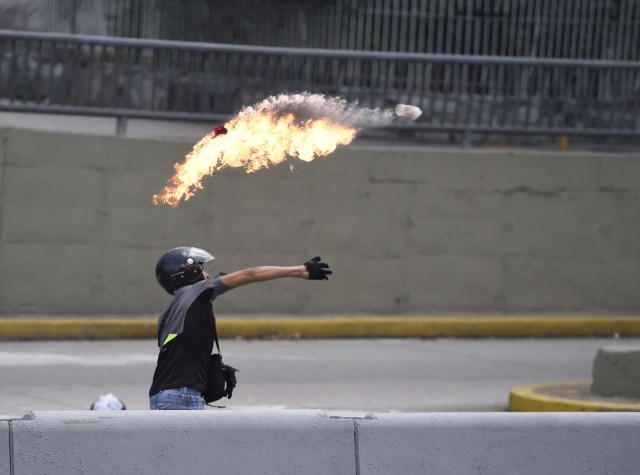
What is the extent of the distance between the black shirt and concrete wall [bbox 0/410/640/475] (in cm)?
87

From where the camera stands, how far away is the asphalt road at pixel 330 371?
11305 mm

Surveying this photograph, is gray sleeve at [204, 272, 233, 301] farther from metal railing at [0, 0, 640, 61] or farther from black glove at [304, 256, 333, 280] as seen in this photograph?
metal railing at [0, 0, 640, 61]

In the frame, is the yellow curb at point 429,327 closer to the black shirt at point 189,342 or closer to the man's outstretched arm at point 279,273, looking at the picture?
the black shirt at point 189,342

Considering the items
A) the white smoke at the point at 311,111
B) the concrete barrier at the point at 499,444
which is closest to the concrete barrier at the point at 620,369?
the white smoke at the point at 311,111

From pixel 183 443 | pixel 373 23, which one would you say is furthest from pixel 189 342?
pixel 373 23

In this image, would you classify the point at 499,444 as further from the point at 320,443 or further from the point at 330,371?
the point at 330,371

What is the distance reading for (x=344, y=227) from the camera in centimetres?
1477

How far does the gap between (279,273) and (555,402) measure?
14.2ft

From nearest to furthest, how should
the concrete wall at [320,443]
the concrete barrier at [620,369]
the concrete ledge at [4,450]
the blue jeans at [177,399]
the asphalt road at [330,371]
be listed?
the concrete ledge at [4,450] → the concrete wall at [320,443] → the blue jeans at [177,399] → the concrete barrier at [620,369] → the asphalt road at [330,371]

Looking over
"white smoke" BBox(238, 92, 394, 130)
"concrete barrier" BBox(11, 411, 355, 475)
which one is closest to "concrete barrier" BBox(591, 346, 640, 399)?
"white smoke" BBox(238, 92, 394, 130)

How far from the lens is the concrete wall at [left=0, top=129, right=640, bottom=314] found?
13922 millimetres

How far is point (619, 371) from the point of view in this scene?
10750 mm

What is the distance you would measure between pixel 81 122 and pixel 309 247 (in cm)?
321

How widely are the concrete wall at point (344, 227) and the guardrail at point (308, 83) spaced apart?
1.79 feet
